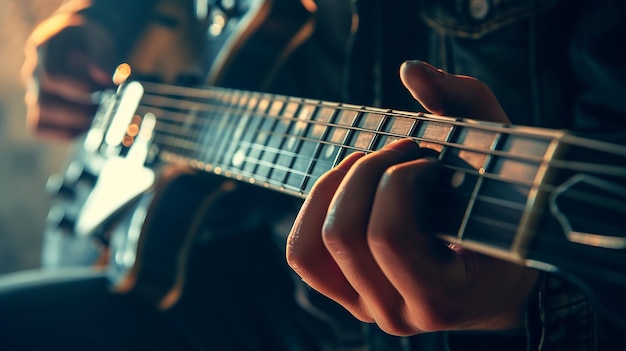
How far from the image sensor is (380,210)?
1.11 ft

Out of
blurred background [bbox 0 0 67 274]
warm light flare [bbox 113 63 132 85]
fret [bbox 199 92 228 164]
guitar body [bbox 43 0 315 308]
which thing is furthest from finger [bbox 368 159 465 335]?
blurred background [bbox 0 0 67 274]

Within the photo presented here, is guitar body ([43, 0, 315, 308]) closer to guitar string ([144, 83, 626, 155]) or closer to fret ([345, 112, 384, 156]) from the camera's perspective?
guitar string ([144, 83, 626, 155])

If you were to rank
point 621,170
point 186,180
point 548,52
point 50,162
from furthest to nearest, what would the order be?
point 50,162
point 186,180
point 548,52
point 621,170

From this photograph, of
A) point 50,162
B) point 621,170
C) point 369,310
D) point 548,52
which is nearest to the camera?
point 621,170

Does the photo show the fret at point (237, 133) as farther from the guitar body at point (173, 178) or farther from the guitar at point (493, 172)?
the guitar body at point (173, 178)

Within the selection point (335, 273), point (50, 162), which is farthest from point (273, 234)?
point (50, 162)

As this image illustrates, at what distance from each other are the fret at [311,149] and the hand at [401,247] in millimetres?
66

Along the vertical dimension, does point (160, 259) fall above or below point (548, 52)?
below

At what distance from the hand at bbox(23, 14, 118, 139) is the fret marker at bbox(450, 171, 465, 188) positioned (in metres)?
0.91

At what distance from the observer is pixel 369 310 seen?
1.35ft

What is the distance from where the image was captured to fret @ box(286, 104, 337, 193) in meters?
0.45

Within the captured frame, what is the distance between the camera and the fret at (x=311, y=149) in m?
0.45

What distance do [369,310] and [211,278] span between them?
482 millimetres

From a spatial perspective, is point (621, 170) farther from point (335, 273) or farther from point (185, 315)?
point (185, 315)
